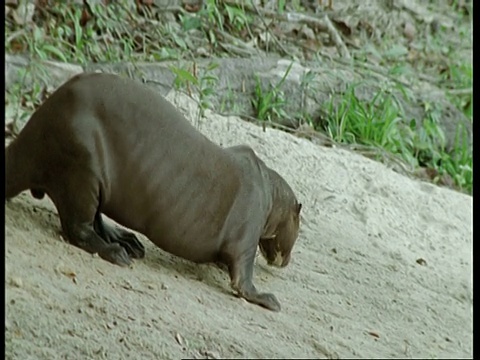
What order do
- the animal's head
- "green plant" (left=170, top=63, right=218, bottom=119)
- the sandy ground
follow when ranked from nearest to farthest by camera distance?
the sandy ground → "green plant" (left=170, top=63, right=218, bottom=119) → the animal's head

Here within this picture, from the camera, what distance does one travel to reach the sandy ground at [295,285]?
1.76 metres

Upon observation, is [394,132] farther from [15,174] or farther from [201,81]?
[15,174]

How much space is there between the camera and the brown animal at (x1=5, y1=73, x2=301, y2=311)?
179 centimetres

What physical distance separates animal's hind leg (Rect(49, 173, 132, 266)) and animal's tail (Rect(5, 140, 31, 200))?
1.8 inches

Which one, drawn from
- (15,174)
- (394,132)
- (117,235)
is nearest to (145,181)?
(117,235)

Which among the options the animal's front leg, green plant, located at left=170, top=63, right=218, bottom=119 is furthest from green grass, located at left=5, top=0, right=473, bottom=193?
the animal's front leg

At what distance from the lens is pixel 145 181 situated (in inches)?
74.1

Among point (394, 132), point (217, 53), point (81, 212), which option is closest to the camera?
point (81, 212)

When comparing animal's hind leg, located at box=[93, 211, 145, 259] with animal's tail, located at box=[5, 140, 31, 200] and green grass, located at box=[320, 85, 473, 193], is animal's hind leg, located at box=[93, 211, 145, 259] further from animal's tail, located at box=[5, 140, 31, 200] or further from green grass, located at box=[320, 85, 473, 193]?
green grass, located at box=[320, 85, 473, 193]

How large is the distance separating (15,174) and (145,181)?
0.69 ft

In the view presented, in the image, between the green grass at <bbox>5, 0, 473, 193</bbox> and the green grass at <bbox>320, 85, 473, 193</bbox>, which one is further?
the green grass at <bbox>320, 85, 473, 193</bbox>

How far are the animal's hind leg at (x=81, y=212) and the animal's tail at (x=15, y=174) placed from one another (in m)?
0.05

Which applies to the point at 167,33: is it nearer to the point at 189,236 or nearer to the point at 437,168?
the point at 189,236

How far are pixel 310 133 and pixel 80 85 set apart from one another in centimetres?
42
